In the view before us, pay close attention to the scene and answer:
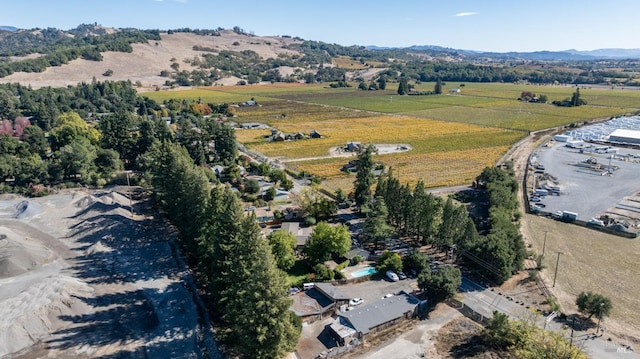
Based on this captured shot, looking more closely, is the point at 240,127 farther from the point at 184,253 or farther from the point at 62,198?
the point at 184,253

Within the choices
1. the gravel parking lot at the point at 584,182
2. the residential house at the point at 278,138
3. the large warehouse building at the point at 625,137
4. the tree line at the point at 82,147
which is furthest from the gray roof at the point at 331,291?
the large warehouse building at the point at 625,137

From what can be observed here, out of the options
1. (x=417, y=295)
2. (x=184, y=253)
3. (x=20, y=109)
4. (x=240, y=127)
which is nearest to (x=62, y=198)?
(x=184, y=253)

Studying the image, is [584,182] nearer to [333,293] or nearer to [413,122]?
[333,293]

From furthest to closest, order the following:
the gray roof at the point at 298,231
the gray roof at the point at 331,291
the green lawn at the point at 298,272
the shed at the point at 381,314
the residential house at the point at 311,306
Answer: the gray roof at the point at 298,231 < the green lawn at the point at 298,272 < the gray roof at the point at 331,291 < the residential house at the point at 311,306 < the shed at the point at 381,314

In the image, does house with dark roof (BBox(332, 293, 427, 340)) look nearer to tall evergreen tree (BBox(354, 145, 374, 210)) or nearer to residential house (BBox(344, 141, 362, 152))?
tall evergreen tree (BBox(354, 145, 374, 210))

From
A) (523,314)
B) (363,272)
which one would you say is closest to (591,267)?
(523,314)

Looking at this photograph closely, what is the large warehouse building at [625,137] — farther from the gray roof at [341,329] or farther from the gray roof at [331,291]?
the gray roof at [341,329]
